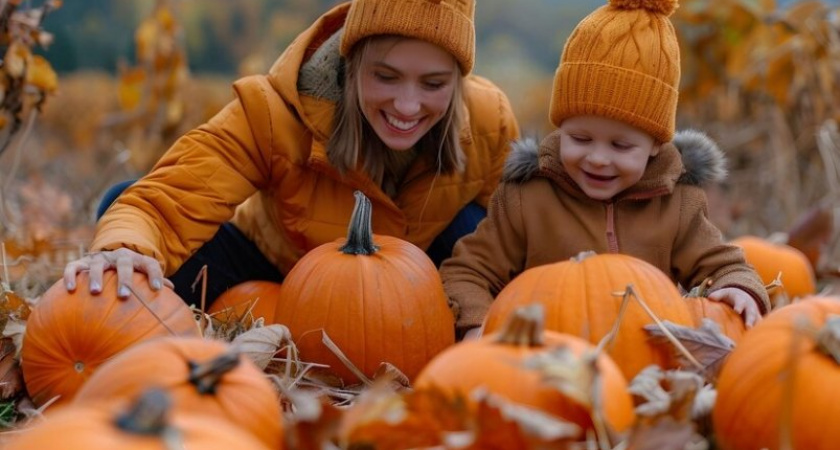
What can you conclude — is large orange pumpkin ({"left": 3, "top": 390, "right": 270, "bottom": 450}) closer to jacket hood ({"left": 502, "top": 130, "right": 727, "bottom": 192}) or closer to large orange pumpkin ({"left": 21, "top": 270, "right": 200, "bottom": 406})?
large orange pumpkin ({"left": 21, "top": 270, "right": 200, "bottom": 406})

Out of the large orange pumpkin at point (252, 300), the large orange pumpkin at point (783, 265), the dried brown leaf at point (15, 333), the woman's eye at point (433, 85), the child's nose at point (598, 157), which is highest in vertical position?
the woman's eye at point (433, 85)

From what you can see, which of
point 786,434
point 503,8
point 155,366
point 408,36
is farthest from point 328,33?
point 503,8

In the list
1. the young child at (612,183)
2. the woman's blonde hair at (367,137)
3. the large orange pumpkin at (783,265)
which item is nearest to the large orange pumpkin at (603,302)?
the young child at (612,183)

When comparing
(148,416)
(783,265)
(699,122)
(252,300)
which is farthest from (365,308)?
(699,122)

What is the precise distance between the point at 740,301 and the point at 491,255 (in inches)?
30.0

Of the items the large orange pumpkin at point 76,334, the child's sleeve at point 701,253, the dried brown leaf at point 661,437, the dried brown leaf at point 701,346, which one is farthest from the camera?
the child's sleeve at point 701,253

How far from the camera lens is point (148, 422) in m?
1.30

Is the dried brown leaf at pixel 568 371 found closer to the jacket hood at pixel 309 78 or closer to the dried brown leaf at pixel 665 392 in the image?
the dried brown leaf at pixel 665 392

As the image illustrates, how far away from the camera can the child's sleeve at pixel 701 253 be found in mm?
2910

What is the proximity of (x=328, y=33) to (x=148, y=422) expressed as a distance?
259 centimetres

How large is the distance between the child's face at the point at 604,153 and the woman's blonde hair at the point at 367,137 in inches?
20.6

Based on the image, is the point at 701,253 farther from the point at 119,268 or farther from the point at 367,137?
the point at 119,268

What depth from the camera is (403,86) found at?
10.3 feet

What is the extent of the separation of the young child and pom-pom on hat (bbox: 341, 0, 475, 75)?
0.35 meters
